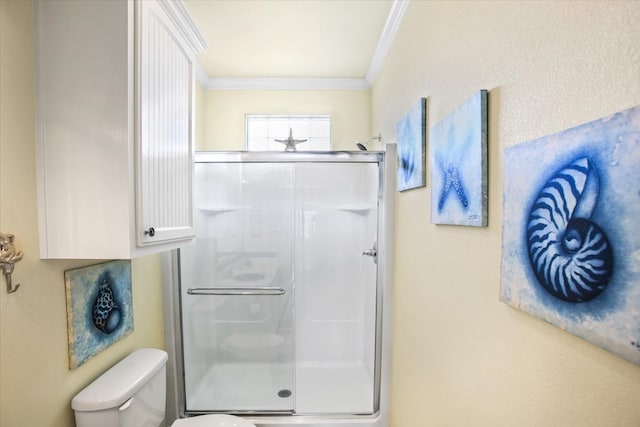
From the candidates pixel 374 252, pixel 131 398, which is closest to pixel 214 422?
pixel 131 398

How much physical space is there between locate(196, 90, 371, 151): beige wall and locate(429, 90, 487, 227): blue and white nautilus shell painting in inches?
71.9

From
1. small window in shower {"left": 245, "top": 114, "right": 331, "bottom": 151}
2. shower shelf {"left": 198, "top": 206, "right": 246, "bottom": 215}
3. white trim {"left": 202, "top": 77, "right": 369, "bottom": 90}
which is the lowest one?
shower shelf {"left": 198, "top": 206, "right": 246, "bottom": 215}

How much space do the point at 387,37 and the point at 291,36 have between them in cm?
66

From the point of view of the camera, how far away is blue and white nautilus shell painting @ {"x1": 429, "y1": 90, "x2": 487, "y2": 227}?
33.2 inches

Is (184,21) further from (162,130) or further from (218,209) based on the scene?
(218,209)

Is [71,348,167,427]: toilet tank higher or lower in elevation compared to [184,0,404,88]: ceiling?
lower

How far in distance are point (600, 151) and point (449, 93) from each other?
0.69 m

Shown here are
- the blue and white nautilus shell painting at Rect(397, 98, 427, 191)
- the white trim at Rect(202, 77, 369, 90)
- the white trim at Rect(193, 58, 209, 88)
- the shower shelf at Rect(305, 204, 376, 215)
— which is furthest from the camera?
the white trim at Rect(202, 77, 369, 90)

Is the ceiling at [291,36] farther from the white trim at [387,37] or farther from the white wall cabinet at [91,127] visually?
the white wall cabinet at [91,127]

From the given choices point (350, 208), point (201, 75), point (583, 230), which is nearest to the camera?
point (583, 230)

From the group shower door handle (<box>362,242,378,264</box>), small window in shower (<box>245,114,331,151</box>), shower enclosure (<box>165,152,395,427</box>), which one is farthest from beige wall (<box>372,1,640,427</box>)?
small window in shower (<box>245,114,331,151</box>)

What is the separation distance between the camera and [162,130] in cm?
119

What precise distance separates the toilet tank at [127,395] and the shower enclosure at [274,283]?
533 millimetres

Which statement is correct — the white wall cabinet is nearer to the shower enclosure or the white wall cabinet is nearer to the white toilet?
the white toilet
